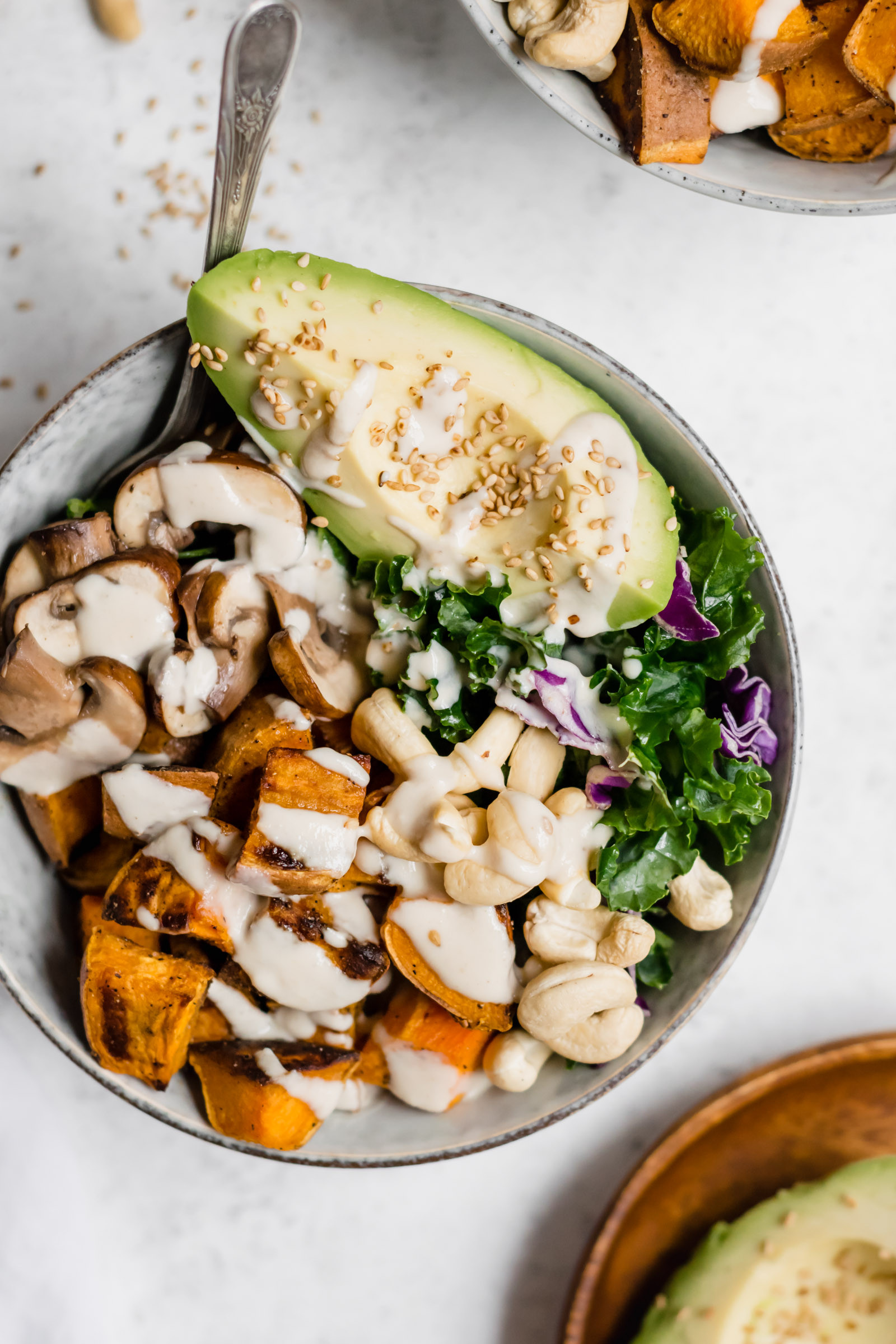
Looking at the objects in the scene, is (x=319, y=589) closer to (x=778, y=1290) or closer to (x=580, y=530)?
(x=580, y=530)

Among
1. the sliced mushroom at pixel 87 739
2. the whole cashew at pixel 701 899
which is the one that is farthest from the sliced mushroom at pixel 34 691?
the whole cashew at pixel 701 899

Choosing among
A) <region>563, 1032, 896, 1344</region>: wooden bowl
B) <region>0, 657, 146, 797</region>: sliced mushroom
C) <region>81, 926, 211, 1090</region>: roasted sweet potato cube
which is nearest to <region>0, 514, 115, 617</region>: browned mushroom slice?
<region>0, 657, 146, 797</region>: sliced mushroom

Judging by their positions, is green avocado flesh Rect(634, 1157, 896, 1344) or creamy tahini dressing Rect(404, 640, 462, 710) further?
green avocado flesh Rect(634, 1157, 896, 1344)

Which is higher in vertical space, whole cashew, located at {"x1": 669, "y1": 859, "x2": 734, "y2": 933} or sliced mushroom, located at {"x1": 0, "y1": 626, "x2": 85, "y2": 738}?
sliced mushroom, located at {"x1": 0, "y1": 626, "x2": 85, "y2": 738}

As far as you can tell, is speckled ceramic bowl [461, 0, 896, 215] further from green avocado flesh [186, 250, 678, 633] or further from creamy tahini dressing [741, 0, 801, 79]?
green avocado flesh [186, 250, 678, 633]

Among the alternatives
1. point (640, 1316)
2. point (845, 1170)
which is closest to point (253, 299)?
point (845, 1170)

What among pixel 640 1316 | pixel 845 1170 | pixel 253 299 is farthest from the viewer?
pixel 640 1316

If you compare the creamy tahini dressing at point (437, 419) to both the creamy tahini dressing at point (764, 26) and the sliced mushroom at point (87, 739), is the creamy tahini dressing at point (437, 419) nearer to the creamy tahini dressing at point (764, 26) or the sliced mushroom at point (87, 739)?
the sliced mushroom at point (87, 739)
